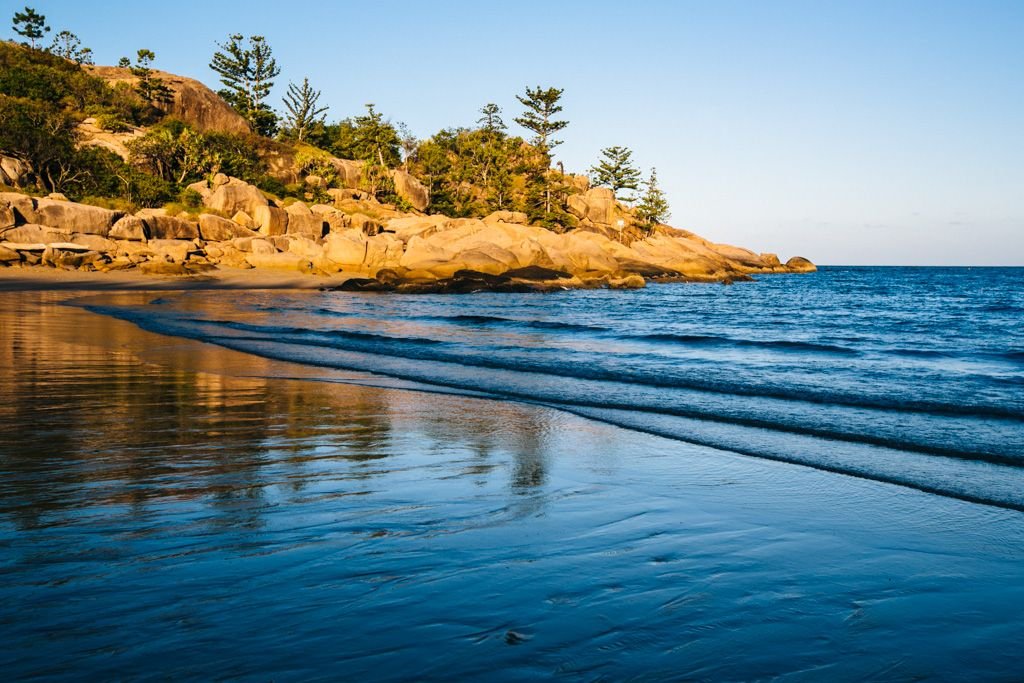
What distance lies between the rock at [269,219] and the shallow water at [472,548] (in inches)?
1681

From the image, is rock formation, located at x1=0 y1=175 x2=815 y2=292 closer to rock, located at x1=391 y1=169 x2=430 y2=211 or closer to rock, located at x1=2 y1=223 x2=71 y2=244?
rock, located at x1=2 y1=223 x2=71 y2=244

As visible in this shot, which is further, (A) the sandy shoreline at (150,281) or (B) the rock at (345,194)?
(B) the rock at (345,194)

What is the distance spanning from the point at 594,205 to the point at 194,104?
43.3 metres

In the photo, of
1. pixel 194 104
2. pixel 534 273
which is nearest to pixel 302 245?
pixel 534 273

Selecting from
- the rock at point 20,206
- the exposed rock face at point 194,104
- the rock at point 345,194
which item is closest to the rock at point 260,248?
the rock at point 20,206

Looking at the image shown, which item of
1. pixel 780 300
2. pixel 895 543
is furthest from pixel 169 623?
pixel 780 300

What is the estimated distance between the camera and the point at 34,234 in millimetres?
38062

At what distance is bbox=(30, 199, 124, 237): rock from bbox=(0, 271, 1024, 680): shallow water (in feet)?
117

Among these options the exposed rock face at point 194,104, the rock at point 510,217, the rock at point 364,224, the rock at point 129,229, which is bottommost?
the rock at point 129,229

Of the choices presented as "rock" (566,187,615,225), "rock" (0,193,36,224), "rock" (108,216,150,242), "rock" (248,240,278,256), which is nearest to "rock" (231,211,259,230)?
"rock" (248,240,278,256)

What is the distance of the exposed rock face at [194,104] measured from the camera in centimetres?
7012

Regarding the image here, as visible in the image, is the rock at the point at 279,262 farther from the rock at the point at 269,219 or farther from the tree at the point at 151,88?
the tree at the point at 151,88

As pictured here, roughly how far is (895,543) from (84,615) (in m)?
4.55

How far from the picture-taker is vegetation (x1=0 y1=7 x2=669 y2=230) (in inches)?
1923
